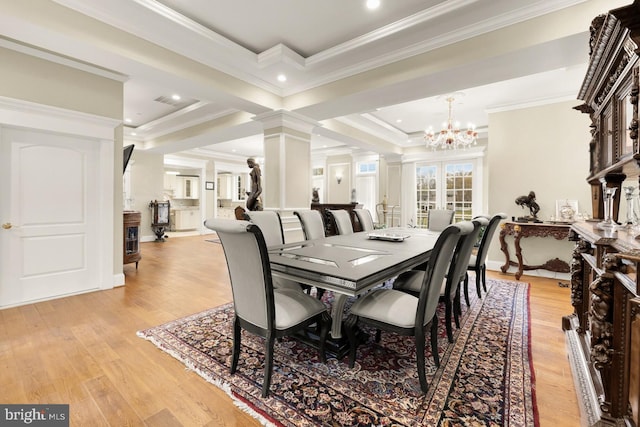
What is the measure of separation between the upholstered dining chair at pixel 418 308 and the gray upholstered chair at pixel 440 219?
2.92 metres

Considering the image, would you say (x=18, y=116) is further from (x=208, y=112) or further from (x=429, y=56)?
(x=429, y=56)

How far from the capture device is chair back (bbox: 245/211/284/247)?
2.58m

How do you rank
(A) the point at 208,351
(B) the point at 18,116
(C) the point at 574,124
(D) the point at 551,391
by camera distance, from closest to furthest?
1. (D) the point at 551,391
2. (A) the point at 208,351
3. (B) the point at 18,116
4. (C) the point at 574,124

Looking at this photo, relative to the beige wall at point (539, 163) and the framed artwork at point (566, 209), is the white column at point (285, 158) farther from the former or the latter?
the framed artwork at point (566, 209)

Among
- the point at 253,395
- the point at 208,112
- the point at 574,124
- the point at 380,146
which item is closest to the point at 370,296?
the point at 253,395

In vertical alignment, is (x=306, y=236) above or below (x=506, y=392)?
above

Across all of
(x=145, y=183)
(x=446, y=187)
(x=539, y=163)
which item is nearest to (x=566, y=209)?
(x=539, y=163)

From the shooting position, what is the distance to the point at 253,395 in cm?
161

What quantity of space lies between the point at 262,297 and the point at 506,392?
5.09ft

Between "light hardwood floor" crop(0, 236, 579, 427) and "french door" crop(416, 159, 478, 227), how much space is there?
13.7 ft

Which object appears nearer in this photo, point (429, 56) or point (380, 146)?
point (429, 56)

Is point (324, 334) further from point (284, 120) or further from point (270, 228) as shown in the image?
point (284, 120)

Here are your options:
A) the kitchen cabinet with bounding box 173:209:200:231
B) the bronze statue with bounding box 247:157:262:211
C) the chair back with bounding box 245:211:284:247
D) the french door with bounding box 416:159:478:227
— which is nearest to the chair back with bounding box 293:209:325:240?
the chair back with bounding box 245:211:284:247

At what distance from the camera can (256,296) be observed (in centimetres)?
160
